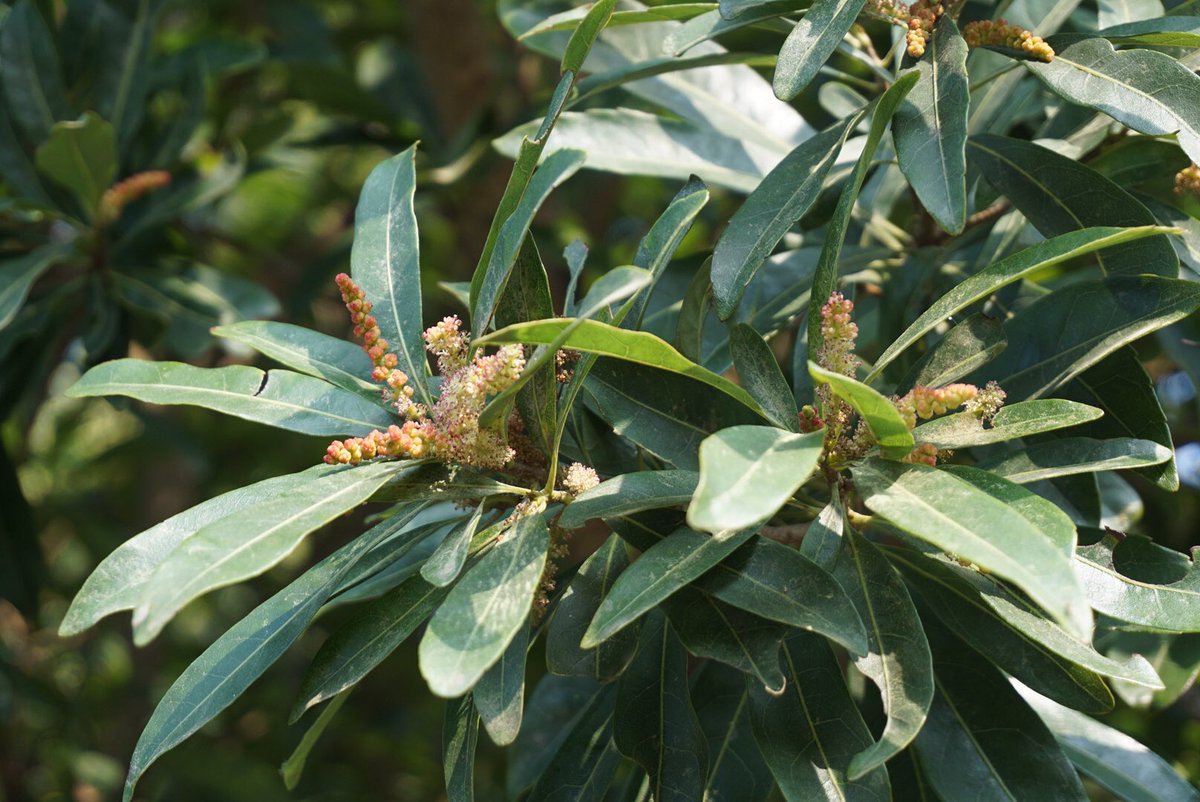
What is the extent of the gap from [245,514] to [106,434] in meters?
3.70

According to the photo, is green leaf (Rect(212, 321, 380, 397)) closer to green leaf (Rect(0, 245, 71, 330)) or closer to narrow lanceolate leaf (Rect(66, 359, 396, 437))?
narrow lanceolate leaf (Rect(66, 359, 396, 437))

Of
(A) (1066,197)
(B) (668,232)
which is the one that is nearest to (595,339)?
(B) (668,232)

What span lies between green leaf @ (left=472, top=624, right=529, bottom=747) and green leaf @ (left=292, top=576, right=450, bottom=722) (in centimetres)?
7

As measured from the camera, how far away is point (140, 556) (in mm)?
884

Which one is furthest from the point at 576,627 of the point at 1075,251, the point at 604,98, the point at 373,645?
the point at 604,98

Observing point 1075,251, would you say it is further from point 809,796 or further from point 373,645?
point 373,645

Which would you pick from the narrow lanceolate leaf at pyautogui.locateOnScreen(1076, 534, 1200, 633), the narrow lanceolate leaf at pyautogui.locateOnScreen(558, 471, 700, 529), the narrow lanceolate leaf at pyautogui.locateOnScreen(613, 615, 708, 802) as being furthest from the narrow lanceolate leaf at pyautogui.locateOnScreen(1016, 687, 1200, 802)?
the narrow lanceolate leaf at pyautogui.locateOnScreen(558, 471, 700, 529)

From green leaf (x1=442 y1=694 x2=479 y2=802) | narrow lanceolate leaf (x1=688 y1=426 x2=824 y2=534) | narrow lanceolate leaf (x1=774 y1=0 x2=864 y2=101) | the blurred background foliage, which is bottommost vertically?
the blurred background foliage

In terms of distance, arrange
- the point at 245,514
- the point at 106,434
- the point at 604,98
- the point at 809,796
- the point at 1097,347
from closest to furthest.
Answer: the point at 245,514 < the point at 809,796 < the point at 1097,347 < the point at 604,98 < the point at 106,434

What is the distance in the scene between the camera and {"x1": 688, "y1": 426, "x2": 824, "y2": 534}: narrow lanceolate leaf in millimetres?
633

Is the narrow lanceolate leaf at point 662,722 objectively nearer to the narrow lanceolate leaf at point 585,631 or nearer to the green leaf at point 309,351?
the narrow lanceolate leaf at point 585,631

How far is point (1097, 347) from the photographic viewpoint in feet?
3.24

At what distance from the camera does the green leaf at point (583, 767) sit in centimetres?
107

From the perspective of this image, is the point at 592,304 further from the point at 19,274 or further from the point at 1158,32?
the point at 19,274
